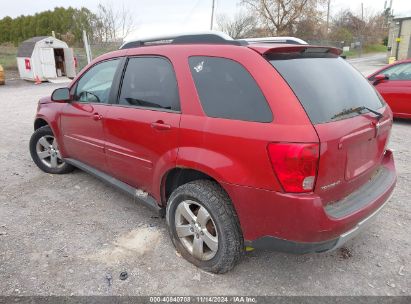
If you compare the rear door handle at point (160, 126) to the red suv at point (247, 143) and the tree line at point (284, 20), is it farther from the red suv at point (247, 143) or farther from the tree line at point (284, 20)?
the tree line at point (284, 20)

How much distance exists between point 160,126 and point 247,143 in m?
0.86

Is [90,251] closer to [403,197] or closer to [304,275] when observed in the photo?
[304,275]

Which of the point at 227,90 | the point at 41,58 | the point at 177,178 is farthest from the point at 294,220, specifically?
the point at 41,58

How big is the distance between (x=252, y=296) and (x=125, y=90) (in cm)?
211

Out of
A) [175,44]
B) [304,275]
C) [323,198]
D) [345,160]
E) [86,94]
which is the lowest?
[304,275]

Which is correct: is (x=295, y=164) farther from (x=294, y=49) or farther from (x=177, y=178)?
(x=177, y=178)

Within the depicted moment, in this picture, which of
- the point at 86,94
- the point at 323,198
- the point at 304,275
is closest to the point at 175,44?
the point at 86,94

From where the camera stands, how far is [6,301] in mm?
2504

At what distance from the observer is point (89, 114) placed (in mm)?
3750

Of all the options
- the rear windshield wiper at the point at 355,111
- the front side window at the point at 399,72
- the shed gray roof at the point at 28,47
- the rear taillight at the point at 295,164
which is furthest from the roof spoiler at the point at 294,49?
the shed gray roof at the point at 28,47

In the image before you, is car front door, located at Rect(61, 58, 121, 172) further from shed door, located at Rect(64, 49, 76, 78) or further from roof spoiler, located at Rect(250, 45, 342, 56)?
shed door, located at Rect(64, 49, 76, 78)

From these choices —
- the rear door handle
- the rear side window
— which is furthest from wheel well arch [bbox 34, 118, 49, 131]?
the rear side window

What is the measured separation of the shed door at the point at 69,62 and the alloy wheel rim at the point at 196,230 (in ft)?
57.6

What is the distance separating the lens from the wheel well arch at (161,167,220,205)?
110 inches
